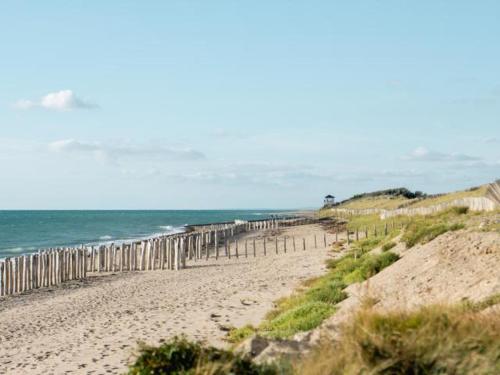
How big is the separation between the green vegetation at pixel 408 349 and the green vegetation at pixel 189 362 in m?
0.49

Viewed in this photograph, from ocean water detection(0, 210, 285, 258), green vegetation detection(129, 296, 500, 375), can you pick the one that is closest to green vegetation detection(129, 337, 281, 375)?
green vegetation detection(129, 296, 500, 375)

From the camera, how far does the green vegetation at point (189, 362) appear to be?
6.29m

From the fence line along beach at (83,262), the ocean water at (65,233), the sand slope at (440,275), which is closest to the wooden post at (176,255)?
the fence line along beach at (83,262)

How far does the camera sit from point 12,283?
78.5 feet

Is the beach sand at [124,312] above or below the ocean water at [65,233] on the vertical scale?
below

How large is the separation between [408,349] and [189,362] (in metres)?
2.12

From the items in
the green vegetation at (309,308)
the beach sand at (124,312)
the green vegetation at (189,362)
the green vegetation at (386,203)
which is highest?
the green vegetation at (386,203)

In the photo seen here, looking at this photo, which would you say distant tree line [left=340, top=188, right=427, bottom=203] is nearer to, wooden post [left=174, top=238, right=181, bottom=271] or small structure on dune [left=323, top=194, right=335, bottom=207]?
small structure on dune [left=323, top=194, right=335, bottom=207]

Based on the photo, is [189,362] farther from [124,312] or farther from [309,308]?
[124,312]

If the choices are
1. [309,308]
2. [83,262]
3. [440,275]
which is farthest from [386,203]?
[309,308]

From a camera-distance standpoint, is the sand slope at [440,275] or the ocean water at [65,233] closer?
the sand slope at [440,275]

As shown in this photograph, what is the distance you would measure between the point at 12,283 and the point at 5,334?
8.37 m

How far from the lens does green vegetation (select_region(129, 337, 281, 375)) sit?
6.29m

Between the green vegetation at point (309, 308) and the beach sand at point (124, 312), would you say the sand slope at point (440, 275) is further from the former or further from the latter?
the beach sand at point (124, 312)
